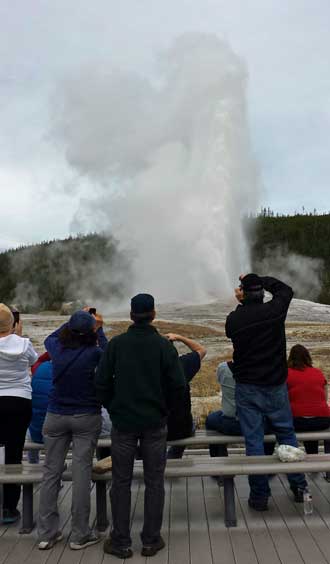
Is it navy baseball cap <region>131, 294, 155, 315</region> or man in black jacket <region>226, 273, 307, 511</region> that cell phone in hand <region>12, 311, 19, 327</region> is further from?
man in black jacket <region>226, 273, 307, 511</region>

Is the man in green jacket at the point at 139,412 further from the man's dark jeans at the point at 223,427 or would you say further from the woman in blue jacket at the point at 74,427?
the man's dark jeans at the point at 223,427

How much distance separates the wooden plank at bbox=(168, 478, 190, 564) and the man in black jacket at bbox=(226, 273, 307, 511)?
1.57 feet

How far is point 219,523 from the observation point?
11.2 ft

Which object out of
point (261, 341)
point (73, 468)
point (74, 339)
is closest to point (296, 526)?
point (261, 341)

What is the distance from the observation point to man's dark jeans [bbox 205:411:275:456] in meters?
4.02

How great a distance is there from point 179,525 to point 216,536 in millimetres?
278

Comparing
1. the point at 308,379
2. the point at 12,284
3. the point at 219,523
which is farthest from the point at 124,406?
the point at 12,284

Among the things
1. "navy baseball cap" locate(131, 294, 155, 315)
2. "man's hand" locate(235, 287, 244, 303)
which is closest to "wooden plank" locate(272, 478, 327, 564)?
"man's hand" locate(235, 287, 244, 303)

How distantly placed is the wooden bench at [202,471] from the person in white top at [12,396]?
0.55 ft

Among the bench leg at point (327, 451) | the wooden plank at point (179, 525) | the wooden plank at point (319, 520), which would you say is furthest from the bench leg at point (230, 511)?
the bench leg at point (327, 451)

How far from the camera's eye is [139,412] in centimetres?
305

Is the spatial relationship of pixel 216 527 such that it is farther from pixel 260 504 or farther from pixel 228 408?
pixel 228 408

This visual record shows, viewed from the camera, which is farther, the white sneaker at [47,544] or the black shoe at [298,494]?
the black shoe at [298,494]

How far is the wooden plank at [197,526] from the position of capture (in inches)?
118
